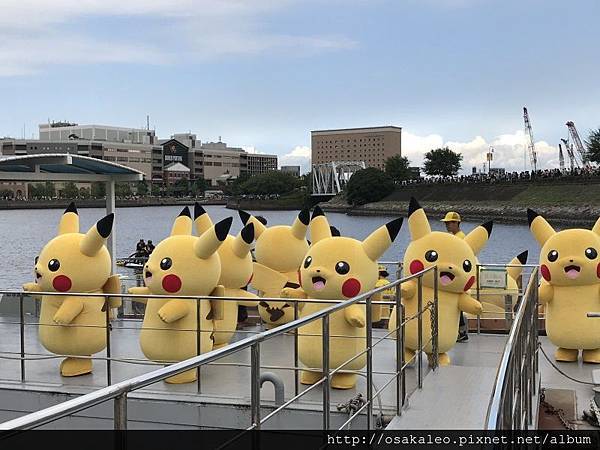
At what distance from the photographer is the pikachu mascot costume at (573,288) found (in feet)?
34.5

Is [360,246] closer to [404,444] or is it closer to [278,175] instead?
[404,444]

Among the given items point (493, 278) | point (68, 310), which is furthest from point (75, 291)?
point (493, 278)

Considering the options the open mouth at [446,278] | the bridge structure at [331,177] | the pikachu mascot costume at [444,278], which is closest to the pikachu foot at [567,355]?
the pikachu mascot costume at [444,278]

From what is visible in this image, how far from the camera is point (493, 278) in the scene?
44.0 ft

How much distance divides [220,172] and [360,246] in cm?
18324

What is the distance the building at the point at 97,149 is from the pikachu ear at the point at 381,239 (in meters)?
128

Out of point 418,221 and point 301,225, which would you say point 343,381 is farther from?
point 301,225

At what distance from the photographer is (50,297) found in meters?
9.95

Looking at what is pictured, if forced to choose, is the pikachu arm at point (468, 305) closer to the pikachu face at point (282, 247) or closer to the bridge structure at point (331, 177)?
the pikachu face at point (282, 247)

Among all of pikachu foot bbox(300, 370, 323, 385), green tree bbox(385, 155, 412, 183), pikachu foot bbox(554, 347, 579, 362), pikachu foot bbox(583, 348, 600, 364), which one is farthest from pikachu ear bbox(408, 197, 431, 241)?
green tree bbox(385, 155, 412, 183)

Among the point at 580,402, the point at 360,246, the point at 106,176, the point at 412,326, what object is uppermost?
the point at 106,176

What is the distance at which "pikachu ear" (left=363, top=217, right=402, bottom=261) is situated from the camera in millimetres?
8945

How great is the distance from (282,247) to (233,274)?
1341mm

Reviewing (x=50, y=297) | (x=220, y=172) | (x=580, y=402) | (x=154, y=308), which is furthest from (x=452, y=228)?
(x=220, y=172)
